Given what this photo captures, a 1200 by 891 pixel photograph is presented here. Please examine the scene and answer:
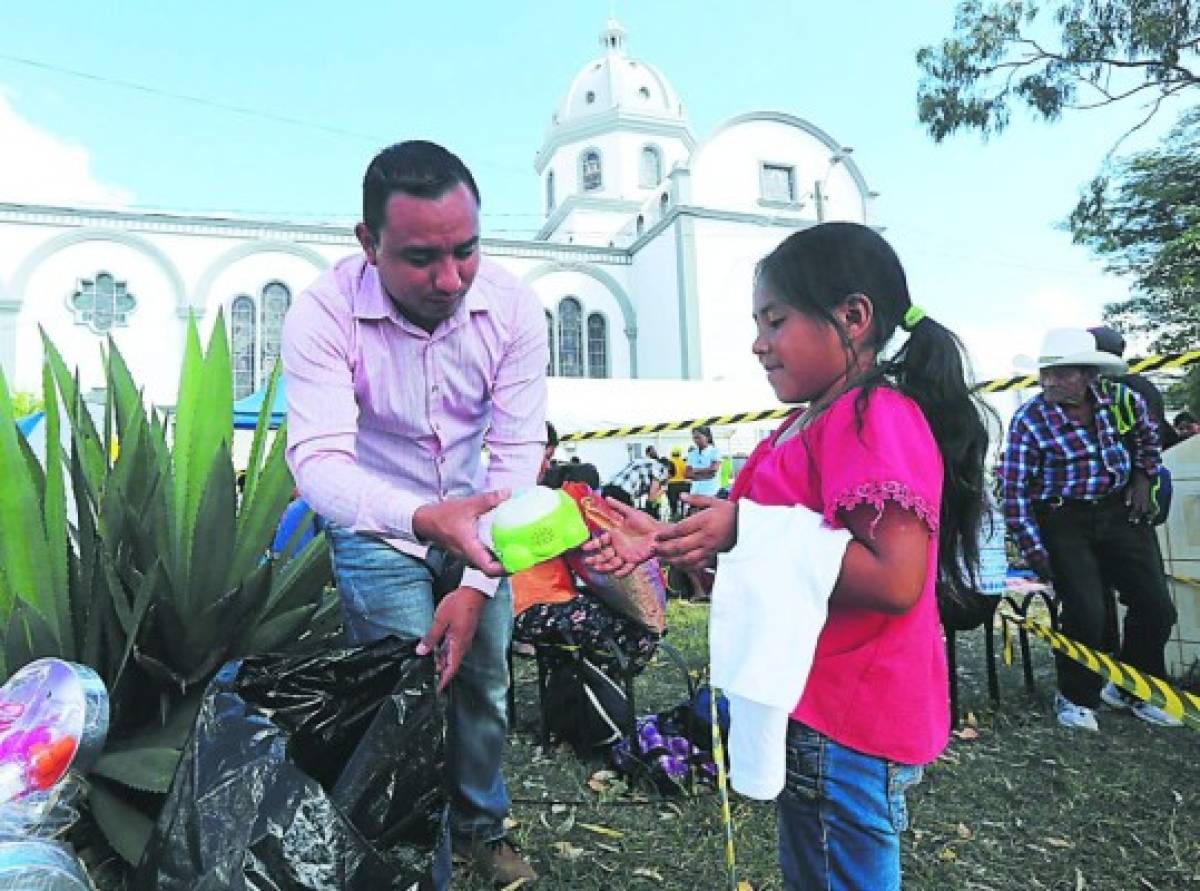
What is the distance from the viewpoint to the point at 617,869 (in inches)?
95.4

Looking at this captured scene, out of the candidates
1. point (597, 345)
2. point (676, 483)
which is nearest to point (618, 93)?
point (597, 345)

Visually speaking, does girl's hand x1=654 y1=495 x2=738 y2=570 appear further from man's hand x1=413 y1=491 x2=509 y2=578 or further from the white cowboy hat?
the white cowboy hat

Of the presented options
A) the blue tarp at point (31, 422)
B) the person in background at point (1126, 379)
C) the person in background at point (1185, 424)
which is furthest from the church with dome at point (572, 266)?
the person in background at point (1126, 379)

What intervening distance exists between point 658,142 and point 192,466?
3469 cm

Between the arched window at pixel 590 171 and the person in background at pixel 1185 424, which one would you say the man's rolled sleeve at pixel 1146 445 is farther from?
the arched window at pixel 590 171

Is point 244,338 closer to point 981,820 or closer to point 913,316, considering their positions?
point 981,820

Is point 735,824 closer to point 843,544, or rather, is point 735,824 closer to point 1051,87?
point 843,544

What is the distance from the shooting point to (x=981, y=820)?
109 inches

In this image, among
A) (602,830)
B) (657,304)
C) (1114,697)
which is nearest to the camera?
(602,830)

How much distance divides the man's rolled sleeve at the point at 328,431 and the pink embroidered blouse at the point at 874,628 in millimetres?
783

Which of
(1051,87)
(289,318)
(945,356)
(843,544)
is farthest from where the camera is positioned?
(1051,87)

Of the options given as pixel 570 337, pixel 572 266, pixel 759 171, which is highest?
pixel 759 171

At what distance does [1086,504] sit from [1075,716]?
3.00 ft

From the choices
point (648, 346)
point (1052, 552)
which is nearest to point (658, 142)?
point (648, 346)
